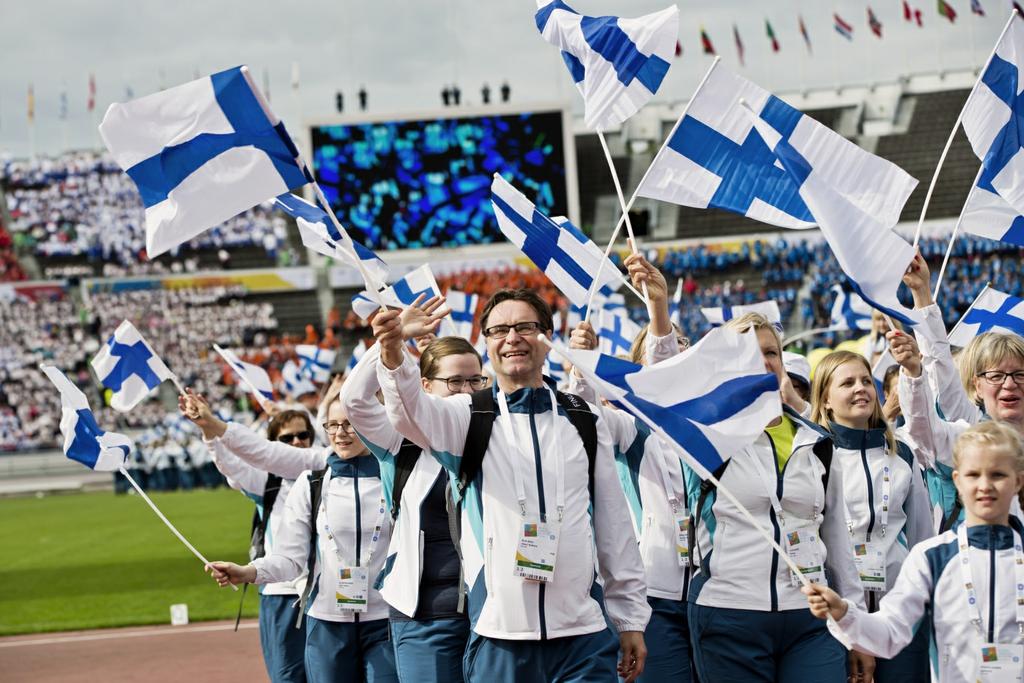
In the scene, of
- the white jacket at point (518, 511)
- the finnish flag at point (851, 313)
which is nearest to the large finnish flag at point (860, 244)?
the white jacket at point (518, 511)

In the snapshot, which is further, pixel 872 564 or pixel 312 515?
pixel 312 515

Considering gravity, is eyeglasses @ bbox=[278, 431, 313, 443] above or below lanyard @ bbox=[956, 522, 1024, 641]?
above

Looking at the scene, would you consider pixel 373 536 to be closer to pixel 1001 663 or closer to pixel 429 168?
pixel 1001 663

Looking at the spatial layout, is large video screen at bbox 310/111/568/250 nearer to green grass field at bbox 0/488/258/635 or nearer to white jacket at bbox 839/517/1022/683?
green grass field at bbox 0/488/258/635

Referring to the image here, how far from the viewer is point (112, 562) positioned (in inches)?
775

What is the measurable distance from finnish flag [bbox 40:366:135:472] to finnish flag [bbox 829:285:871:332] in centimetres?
854

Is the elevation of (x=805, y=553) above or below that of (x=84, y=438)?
below

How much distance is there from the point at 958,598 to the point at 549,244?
3.84 meters

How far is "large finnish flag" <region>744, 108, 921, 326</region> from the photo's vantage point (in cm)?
469

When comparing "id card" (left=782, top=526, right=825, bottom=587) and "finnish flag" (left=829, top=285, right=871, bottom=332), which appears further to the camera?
"finnish flag" (left=829, top=285, right=871, bottom=332)

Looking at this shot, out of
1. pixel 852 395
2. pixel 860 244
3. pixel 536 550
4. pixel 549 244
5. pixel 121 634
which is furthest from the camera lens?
pixel 121 634

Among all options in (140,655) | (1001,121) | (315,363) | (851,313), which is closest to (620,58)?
(1001,121)

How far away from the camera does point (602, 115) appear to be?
7047mm

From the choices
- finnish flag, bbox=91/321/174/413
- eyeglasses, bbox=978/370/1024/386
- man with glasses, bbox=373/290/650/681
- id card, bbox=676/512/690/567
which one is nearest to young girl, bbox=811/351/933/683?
eyeglasses, bbox=978/370/1024/386
